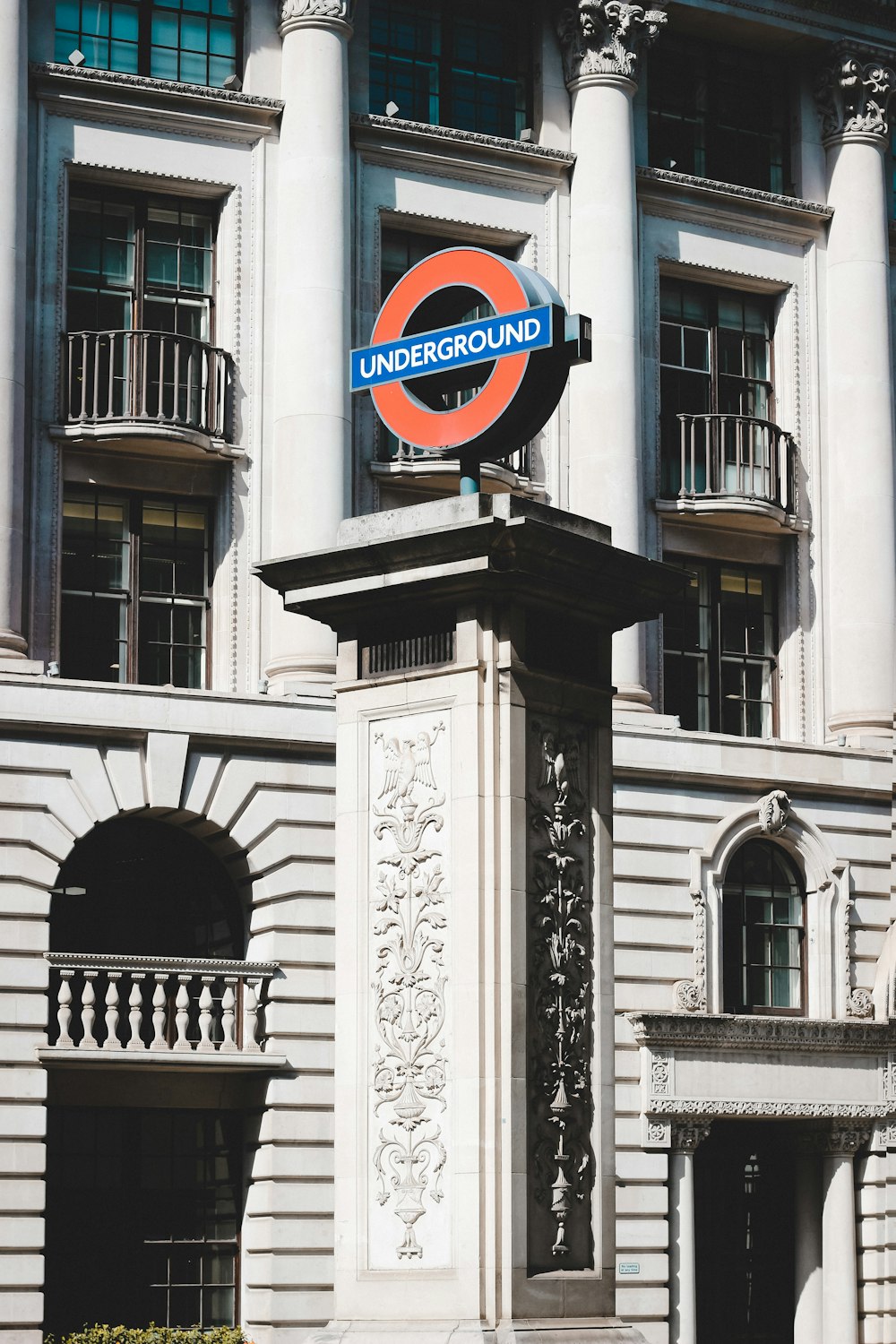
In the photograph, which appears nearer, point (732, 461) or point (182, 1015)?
point (182, 1015)

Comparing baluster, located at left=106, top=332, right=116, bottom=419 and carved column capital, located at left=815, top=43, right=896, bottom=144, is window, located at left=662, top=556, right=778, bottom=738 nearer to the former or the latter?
carved column capital, located at left=815, top=43, right=896, bottom=144

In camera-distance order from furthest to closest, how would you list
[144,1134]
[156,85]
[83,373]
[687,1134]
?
[687,1134]
[156,85]
[83,373]
[144,1134]

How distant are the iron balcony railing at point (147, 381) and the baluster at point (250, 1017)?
7830 mm

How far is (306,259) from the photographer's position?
1501 inches

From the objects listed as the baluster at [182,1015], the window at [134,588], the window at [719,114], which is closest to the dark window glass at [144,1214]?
the baluster at [182,1015]

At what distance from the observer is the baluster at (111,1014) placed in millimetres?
34688

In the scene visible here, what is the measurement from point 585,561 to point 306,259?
727 inches

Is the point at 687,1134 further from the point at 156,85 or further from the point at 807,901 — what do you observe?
the point at 156,85

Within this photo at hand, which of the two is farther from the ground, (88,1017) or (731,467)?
(731,467)

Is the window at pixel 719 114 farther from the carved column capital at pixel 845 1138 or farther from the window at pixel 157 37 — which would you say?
the carved column capital at pixel 845 1138

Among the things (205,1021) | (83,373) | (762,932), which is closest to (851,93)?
(762,932)

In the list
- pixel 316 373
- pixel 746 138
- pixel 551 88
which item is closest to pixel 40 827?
pixel 316 373

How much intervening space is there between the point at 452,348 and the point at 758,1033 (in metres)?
20.5

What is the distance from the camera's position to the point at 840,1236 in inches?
1578
